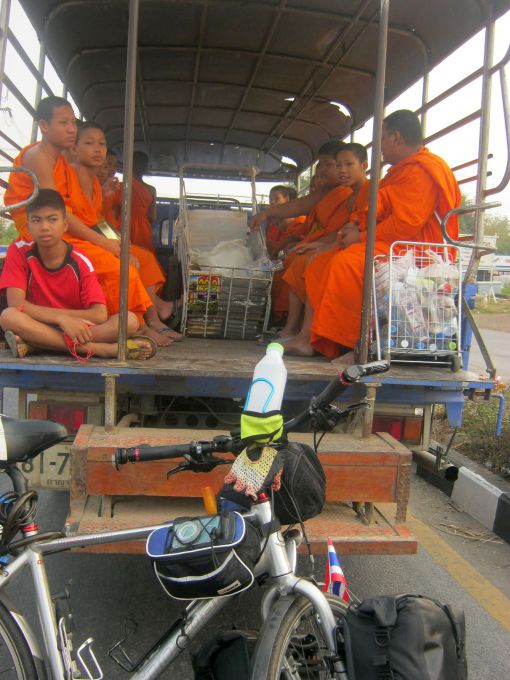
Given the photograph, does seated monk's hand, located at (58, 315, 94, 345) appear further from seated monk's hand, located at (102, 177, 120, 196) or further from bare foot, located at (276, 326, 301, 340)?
seated monk's hand, located at (102, 177, 120, 196)

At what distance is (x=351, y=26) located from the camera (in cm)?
382

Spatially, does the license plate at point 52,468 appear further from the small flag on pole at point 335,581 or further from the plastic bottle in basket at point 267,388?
the plastic bottle in basket at point 267,388

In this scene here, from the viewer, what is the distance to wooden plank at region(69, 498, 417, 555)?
7.39ft

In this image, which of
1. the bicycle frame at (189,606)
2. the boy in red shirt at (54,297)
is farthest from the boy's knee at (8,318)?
the bicycle frame at (189,606)

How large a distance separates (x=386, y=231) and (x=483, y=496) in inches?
73.3

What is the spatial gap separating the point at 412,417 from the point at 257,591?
1.10m

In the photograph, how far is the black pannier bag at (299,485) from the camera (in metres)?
1.70

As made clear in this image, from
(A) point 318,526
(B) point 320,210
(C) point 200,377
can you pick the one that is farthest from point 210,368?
(B) point 320,210

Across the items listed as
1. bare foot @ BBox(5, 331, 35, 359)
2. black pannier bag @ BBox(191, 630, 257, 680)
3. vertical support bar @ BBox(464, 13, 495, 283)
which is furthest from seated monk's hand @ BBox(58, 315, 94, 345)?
vertical support bar @ BBox(464, 13, 495, 283)

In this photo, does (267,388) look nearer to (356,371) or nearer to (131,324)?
(356,371)

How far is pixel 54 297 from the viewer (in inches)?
118

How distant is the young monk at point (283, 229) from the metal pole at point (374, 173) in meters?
2.70

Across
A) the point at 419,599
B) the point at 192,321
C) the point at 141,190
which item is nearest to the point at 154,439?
the point at 419,599

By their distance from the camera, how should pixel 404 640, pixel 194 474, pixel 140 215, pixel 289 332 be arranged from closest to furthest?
pixel 404 640 → pixel 194 474 → pixel 289 332 → pixel 140 215
